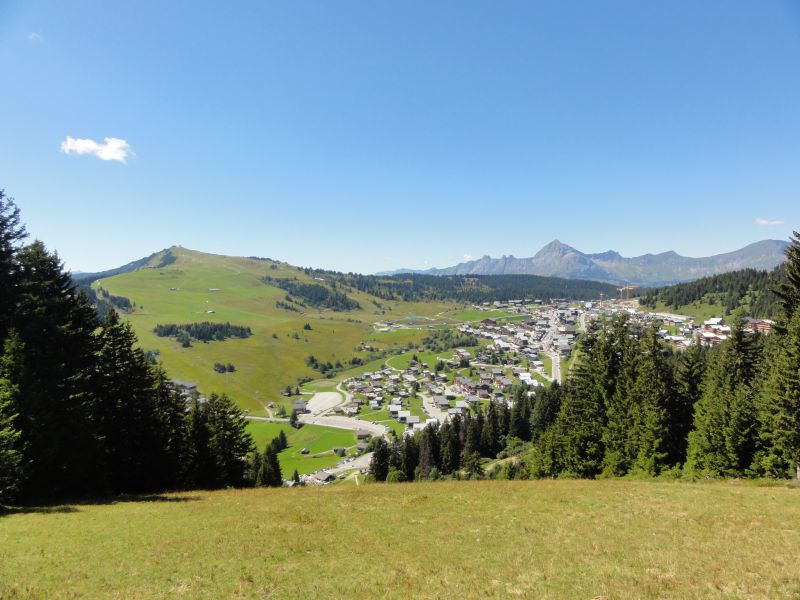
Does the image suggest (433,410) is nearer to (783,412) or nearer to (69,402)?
(783,412)

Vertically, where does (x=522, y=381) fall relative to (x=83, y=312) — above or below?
below

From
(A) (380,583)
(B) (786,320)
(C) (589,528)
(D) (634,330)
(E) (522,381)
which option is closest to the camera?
(A) (380,583)

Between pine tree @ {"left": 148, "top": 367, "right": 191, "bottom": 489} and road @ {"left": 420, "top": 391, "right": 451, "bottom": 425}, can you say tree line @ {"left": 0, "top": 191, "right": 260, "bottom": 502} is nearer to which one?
pine tree @ {"left": 148, "top": 367, "right": 191, "bottom": 489}

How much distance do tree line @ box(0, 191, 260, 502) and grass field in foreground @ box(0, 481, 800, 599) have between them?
546 cm

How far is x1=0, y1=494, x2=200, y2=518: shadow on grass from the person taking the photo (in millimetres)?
23562

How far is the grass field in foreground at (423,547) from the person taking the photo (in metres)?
13.7

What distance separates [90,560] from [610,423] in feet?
145

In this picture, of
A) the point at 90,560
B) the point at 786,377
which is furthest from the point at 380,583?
the point at 786,377

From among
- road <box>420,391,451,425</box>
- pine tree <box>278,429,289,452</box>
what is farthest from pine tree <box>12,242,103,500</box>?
road <box>420,391,451,425</box>

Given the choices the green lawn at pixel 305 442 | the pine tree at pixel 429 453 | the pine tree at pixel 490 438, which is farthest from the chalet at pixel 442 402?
the pine tree at pixel 429 453

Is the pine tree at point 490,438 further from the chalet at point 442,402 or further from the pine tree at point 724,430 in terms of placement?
the pine tree at point 724,430

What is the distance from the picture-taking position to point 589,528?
19.6 m

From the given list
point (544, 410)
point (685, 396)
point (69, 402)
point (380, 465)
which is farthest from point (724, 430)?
point (544, 410)

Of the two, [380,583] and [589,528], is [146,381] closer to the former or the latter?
[380,583]
